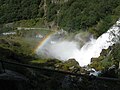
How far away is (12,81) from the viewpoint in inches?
241

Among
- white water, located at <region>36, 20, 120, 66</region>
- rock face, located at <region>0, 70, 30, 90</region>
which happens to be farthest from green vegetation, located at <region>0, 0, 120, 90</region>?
rock face, located at <region>0, 70, 30, 90</region>

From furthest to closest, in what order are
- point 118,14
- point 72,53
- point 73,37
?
1. point 73,37
2. point 118,14
3. point 72,53

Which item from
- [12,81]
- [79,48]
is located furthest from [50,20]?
[12,81]

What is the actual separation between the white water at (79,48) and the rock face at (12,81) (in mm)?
36929

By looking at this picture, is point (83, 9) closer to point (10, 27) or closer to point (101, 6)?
point (101, 6)

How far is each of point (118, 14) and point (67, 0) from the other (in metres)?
43.4

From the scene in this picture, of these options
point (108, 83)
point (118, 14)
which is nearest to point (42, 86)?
point (108, 83)

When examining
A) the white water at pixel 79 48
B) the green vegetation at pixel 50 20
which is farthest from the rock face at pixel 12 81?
the white water at pixel 79 48

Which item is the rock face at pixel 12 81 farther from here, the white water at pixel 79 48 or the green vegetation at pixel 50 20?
the white water at pixel 79 48

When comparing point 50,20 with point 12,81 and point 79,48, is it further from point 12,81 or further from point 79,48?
point 12,81

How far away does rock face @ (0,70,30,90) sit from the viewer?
19.8 ft

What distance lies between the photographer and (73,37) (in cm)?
8456

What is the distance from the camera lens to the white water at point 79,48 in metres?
54.7

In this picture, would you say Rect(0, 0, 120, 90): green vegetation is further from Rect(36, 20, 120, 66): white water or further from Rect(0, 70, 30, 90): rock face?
Rect(0, 70, 30, 90): rock face
